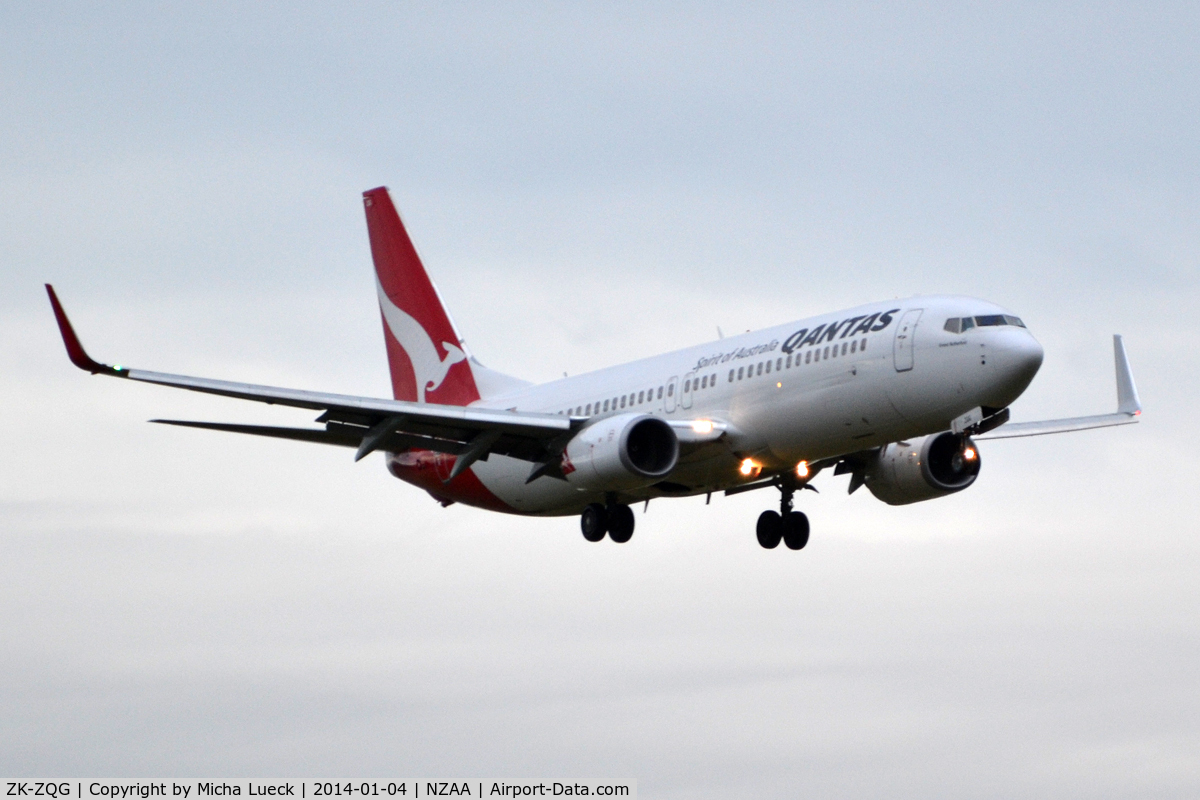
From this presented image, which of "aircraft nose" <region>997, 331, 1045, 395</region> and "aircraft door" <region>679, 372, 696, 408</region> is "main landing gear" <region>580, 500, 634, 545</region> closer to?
"aircraft door" <region>679, 372, 696, 408</region>

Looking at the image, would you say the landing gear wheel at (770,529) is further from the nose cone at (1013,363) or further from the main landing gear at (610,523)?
the nose cone at (1013,363)

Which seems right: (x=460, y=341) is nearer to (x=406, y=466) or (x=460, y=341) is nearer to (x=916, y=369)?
(x=406, y=466)

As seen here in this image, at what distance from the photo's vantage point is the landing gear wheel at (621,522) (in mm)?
42625

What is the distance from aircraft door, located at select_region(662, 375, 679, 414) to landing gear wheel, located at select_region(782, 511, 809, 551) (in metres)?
4.83

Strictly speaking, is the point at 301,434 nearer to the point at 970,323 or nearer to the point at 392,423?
the point at 392,423

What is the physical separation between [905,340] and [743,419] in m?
4.28

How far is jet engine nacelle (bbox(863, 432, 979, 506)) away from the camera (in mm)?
42406

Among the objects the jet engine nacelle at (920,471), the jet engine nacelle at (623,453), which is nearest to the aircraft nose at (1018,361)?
the jet engine nacelle at (920,471)

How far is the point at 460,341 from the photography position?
169 ft

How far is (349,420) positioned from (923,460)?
13.0 meters

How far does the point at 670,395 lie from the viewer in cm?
4206

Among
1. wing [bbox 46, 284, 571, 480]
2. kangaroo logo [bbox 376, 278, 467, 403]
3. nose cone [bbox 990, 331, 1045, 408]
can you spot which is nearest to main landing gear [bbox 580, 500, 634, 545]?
wing [bbox 46, 284, 571, 480]

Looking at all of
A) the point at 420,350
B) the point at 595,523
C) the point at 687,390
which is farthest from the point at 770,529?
the point at 420,350

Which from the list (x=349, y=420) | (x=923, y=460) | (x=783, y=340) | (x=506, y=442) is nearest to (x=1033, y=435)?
(x=923, y=460)
